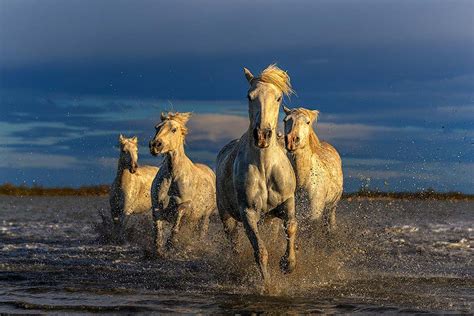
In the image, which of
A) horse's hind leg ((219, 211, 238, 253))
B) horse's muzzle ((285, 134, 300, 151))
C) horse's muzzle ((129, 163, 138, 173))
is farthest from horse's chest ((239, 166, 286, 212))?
horse's muzzle ((129, 163, 138, 173))

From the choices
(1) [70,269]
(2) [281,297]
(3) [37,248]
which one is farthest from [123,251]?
(2) [281,297]

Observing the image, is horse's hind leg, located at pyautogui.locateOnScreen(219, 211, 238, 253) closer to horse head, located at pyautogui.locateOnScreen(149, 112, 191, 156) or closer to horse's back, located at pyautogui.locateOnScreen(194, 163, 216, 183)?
horse head, located at pyautogui.locateOnScreen(149, 112, 191, 156)

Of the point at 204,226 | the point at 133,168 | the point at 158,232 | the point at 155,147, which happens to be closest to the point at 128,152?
the point at 133,168

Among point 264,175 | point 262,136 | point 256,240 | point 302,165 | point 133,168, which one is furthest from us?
point 133,168

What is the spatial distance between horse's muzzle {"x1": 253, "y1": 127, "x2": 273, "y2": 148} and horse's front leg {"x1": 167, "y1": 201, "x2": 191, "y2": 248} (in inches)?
233

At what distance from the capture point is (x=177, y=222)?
14.7 metres

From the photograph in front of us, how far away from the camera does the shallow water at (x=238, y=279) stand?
9.17 meters

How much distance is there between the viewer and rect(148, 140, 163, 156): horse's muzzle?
1427cm

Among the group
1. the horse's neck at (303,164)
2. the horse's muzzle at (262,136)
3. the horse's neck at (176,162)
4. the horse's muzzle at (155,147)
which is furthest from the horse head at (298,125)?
the horse's neck at (176,162)

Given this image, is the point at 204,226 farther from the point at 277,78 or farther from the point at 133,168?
the point at 277,78

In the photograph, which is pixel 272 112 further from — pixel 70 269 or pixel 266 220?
pixel 70 269

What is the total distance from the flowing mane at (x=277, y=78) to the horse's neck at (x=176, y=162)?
557 cm

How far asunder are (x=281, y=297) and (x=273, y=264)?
50.2 inches

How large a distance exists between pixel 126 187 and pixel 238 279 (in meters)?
7.28
